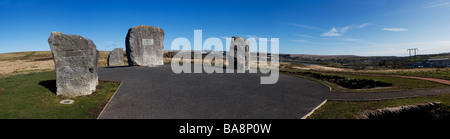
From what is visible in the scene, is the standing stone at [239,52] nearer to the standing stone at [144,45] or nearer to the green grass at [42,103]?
the standing stone at [144,45]

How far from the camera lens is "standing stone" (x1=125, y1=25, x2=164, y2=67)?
21547 millimetres

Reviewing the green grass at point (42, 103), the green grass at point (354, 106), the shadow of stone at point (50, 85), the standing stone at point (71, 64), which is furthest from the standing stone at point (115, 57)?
the green grass at point (354, 106)

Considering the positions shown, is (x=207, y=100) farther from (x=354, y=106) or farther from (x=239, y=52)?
(x=239, y=52)

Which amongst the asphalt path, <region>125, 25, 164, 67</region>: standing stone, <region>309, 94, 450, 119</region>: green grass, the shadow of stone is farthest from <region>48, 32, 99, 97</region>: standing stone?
<region>309, 94, 450, 119</region>: green grass

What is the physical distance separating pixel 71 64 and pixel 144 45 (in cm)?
1122

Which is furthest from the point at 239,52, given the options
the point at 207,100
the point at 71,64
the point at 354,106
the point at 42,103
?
the point at 42,103

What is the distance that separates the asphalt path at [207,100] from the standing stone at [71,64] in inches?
76.6

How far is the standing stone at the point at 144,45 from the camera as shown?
848 inches
